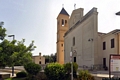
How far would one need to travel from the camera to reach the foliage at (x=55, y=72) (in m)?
16.0

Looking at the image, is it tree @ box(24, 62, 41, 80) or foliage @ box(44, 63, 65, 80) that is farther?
tree @ box(24, 62, 41, 80)

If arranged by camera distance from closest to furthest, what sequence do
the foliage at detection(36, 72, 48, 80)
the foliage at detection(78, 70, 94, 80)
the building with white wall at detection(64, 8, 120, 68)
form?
the foliage at detection(78, 70, 94, 80)
the foliage at detection(36, 72, 48, 80)
the building with white wall at detection(64, 8, 120, 68)

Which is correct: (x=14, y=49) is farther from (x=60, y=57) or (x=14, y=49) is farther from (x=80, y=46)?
(x=60, y=57)

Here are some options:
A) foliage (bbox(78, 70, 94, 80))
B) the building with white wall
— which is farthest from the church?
foliage (bbox(78, 70, 94, 80))

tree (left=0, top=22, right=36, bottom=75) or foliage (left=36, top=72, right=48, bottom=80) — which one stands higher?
tree (left=0, top=22, right=36, bottom=75)

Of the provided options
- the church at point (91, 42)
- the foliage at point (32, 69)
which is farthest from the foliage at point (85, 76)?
the church at point (91, 42)

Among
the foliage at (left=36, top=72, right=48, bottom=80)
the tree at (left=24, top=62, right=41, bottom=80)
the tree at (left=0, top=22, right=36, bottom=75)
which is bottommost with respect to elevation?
the foliage at (left=36, top=72, right=48, bottom=80)

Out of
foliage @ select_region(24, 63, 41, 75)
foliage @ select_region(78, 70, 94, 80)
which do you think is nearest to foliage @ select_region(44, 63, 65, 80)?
foliage @ select_region(24, 63, 41, 75)

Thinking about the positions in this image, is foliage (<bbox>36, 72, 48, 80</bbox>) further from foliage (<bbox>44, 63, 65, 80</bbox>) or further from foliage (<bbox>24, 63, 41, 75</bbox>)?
foliage (<bbox>44, 63, 65, 80</bbox>)

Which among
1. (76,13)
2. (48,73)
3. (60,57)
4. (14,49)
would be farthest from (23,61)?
(60,57)

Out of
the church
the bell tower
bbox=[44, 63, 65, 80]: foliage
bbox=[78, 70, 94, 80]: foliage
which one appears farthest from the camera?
the bell tower

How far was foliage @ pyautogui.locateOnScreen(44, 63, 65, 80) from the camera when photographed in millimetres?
15997

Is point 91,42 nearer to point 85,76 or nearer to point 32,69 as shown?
point 32,69

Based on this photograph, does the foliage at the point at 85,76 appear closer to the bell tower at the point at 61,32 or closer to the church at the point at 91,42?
the church at the point at 91,42
